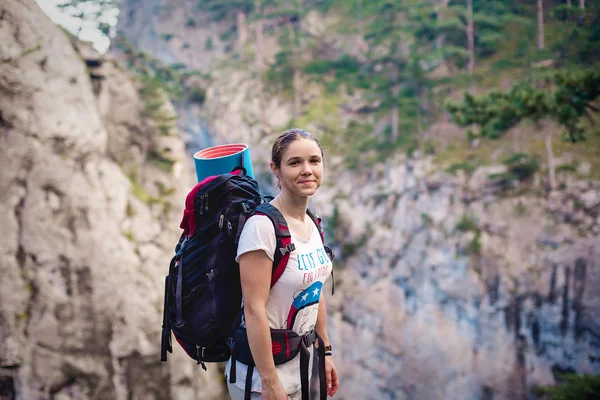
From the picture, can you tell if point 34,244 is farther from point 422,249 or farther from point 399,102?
point 399,102


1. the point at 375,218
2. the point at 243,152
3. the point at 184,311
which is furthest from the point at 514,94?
the point at 375,218

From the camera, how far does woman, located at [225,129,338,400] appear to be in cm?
211

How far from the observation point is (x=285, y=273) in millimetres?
2254

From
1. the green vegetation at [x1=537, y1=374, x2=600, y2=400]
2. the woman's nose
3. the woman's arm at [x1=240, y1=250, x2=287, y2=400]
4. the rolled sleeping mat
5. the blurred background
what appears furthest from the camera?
the blurred background

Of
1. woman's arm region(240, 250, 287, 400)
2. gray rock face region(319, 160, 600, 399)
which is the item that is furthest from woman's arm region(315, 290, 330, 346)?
gray rock face region(319, 160, 600, 399)

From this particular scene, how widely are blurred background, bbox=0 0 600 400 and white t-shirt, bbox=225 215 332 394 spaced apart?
628 cm

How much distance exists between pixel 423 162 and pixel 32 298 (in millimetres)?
13692

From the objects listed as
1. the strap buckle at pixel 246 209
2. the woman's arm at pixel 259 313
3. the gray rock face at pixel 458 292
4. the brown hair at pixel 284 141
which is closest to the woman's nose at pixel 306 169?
the brown hair at pixel 284 141

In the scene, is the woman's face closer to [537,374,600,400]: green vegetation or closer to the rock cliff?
[537,374,600,400]: green vegetation

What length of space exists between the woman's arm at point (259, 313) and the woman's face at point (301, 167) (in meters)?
0.44

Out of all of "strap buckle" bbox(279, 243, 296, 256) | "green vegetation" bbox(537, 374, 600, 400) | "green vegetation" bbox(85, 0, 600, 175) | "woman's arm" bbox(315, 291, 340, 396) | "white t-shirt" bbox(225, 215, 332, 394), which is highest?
"green vegetation" bbox(85, 0, 600, 175)

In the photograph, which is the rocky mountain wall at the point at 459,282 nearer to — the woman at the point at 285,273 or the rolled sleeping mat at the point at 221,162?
the woman at the point at 285,273

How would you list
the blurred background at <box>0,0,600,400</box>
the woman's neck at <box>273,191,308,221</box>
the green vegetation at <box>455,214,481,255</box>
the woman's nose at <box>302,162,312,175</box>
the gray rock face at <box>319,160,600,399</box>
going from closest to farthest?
the woman's nose at <box>302,162,312,175</box>, the woman's neck at <box>273,191,308,221</box>, the blurred background at <box>0,0,600,400</box>, the gray rock face at <box>319,160,600,399</box>, the green vegetation at <box>455,214,481,255</box>

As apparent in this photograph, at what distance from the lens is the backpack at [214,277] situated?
7.71 feet
